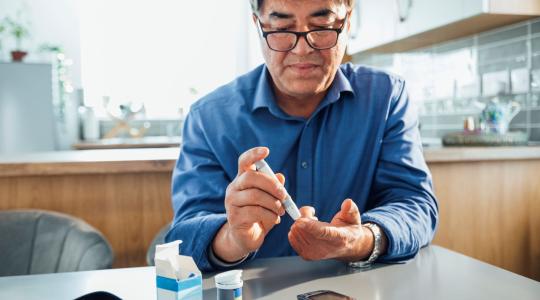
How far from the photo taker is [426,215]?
113cm

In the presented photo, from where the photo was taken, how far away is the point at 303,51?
114cm

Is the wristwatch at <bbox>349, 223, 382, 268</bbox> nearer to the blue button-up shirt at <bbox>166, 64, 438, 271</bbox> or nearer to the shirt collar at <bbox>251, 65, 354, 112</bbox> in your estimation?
the blue button-up shirt at <bbox>166, 64, 438, 271</bbox>

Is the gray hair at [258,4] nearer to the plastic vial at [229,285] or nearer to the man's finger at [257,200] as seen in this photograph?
the man's finger at [257,200]

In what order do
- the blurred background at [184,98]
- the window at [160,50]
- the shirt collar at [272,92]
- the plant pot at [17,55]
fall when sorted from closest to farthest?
the shirt collar at [272,92], the blurred background at [184,98], the plant pot at [17,55], the window at [160,50]

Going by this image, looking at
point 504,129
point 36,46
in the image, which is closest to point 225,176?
point 504,129

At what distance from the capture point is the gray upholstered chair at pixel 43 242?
4.09ft

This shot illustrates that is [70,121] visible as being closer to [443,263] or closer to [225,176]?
[225,176]

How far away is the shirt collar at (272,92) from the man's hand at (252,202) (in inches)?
16.1

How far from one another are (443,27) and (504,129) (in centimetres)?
60

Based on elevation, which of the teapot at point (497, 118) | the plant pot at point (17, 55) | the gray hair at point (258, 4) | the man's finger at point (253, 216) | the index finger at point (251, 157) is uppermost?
the plant pot at point (17, 55)

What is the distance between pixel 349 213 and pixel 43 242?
741mm

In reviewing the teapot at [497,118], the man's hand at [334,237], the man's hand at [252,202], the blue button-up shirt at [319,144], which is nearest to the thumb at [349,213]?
the man's hand at [334,237]

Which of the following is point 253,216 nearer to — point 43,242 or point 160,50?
point 43,242

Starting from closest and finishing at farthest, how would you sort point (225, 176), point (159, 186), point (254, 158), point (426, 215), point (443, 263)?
point (254, 158), point (443, 263), point (426, 215), point (225, 176), point (159, 186)
